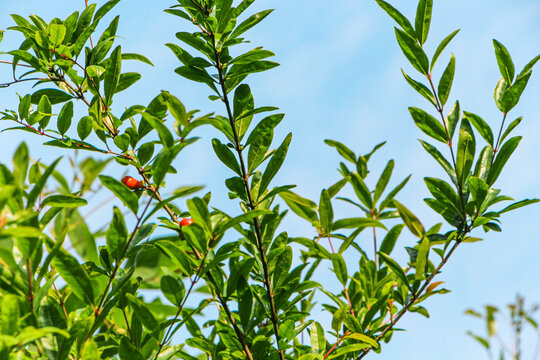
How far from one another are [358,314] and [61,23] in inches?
53.2

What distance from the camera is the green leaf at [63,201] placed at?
1108 mm

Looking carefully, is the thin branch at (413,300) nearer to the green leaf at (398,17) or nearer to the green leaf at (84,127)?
the green leaf at (398,17)

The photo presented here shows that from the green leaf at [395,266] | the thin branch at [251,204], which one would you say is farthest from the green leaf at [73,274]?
the green leaf at [395,266]

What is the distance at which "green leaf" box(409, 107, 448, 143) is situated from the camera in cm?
162

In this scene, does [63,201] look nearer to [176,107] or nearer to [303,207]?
[176,107]

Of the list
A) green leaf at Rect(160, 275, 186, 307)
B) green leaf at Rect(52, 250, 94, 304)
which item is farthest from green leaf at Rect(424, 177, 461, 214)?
green leaf at Rect(52, 250, 94, 304)

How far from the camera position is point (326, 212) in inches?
70.4

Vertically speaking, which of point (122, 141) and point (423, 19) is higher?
point (423, 19)

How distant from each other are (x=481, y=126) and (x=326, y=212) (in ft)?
1.82

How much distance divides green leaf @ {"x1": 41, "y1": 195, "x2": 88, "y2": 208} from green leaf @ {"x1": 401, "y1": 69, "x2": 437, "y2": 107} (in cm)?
103

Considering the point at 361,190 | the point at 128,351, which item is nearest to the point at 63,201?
the point at 128,351

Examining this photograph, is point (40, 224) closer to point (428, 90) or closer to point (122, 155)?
point (122, 155)

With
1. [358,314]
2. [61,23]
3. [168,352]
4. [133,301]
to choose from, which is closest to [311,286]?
[358,314]

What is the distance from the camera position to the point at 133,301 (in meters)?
1.21
